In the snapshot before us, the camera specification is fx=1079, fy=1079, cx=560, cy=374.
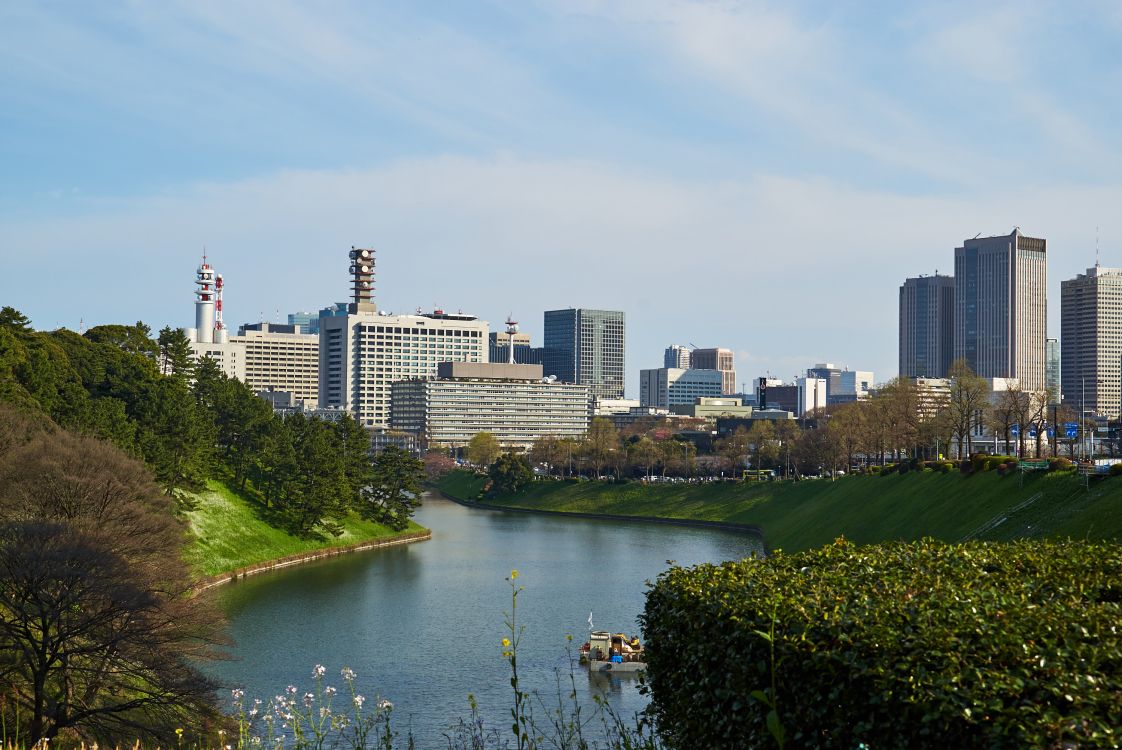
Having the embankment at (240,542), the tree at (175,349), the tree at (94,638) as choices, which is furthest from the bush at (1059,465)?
the tree at (175,349)

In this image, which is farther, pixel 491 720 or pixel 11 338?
pixel 11 338

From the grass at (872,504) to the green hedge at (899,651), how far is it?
6.57 metres

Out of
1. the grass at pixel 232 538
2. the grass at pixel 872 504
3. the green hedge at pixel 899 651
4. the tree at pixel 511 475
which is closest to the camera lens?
the green hedge at pixel 899 651

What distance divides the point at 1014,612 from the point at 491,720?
89.4ft

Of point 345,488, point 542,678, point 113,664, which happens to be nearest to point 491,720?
point 542,678

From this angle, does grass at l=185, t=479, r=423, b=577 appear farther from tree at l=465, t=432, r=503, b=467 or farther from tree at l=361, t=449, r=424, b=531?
tree at l=465, t=432, r=503, b=467

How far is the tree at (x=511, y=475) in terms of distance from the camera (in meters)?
144

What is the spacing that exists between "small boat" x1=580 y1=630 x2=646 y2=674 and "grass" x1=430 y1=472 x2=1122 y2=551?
1249 centimetres

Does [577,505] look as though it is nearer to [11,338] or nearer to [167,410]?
[167,410]

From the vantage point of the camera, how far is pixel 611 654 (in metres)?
45.1

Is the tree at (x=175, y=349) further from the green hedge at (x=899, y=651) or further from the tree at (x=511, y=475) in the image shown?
the green hedge at (x=899, y=651)

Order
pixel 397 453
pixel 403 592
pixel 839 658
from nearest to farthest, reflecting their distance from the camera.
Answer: pixel 839 658, pixel 403 592, pixel 397 453

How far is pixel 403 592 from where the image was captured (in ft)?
212

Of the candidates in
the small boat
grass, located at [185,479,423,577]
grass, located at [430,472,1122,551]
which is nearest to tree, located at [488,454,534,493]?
grass, located at [430,472,1122,551]
